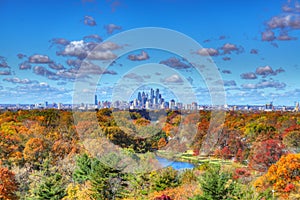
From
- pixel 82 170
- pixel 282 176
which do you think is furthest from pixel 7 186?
pixel 282 176

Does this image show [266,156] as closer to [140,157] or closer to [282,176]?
[282,176]

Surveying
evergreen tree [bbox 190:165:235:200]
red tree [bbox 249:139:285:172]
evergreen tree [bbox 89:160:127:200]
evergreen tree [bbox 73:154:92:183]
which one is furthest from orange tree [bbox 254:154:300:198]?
evergreen tree [bbox 73:154:92:183]

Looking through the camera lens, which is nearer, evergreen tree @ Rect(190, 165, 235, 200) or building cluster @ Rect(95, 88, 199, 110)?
evergreen tree @ Rect(190, 165, 235, 200)

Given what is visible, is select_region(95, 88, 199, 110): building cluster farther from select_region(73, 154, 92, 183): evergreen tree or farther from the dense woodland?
select_region(73, 154, 92, 183): evergreen tree

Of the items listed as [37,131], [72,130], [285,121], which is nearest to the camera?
[37,131]

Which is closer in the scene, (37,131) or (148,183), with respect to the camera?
(148,183)

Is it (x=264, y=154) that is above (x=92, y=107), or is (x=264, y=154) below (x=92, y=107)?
below

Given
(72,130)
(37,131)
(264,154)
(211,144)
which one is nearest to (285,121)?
(211,144)

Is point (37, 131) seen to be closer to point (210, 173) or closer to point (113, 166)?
point (113, 166)
